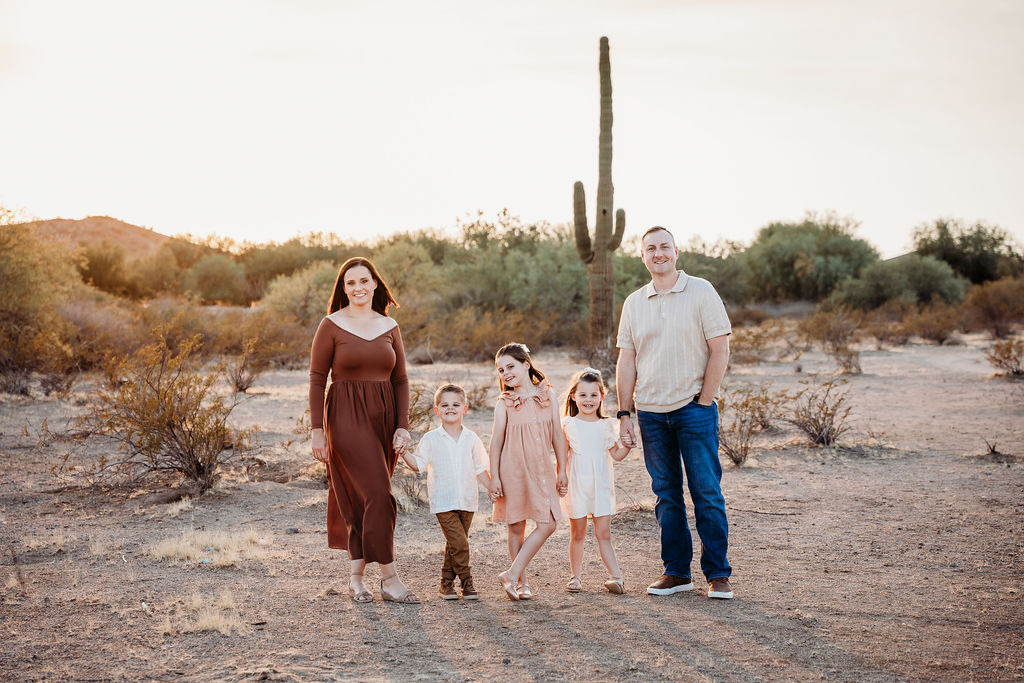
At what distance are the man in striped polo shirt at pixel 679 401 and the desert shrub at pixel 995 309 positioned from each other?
2556cm

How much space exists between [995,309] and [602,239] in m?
18.5

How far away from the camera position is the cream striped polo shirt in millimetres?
4910

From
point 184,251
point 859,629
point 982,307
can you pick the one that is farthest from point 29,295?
point 184,251

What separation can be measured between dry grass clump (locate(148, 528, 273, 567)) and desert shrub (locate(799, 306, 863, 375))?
1384 cm

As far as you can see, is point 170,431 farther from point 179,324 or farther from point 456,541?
point 179,324

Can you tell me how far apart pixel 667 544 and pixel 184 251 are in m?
48.4

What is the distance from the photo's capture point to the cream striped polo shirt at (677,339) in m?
4.91

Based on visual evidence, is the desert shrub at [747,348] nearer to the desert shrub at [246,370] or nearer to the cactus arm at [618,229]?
the cactus arm at [618,229]

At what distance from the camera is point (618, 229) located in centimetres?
1462

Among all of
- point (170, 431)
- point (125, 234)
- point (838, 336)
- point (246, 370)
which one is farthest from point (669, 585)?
point (125, 234)

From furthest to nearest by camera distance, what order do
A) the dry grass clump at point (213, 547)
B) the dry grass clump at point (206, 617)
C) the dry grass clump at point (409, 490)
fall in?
the dry grass clump at point (409, 490) → the dry grass clump at point (213, 547) → the dry grass clump at point (206, 617)

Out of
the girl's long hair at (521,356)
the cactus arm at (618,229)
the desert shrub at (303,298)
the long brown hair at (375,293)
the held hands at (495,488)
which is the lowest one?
the held hands at (495,488)

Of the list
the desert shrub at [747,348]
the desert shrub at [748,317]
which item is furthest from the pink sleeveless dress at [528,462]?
the desert shrub at [748,317]

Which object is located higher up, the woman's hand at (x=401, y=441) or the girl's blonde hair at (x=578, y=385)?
the girl's blonde hair at (x=578, y=385)
